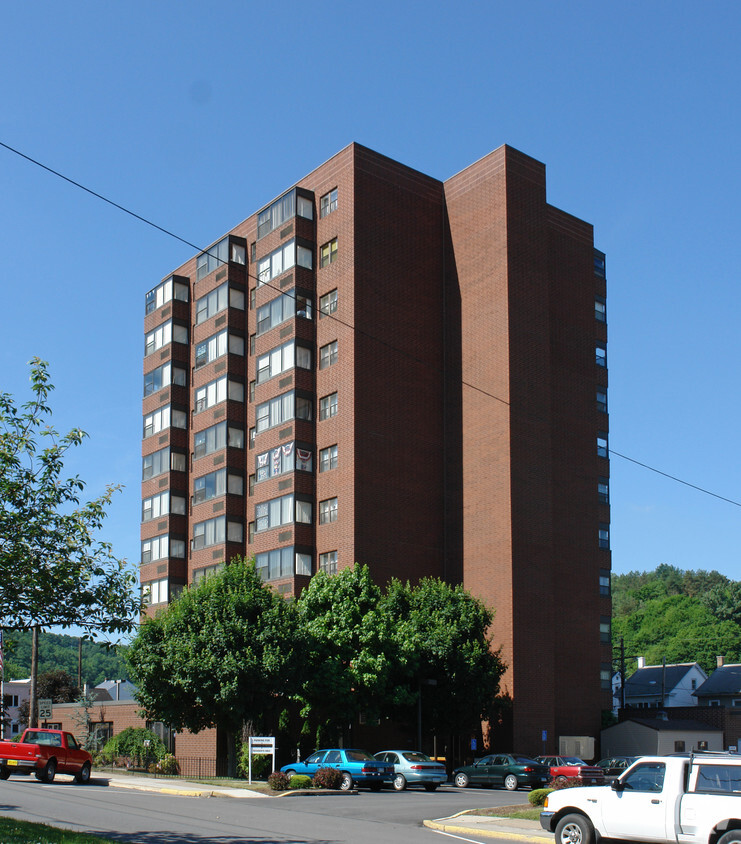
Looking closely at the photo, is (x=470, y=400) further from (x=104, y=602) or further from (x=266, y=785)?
(x=104, y=602)

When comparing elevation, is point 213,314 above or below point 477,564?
above

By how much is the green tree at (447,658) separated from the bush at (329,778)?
10.2 m

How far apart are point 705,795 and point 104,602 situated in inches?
424

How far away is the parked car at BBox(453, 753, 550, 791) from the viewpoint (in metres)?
42.8

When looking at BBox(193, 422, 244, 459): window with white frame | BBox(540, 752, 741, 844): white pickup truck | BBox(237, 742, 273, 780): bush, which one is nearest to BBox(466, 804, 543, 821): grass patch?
BBox(540, 752, 741, 844): white pickup truck

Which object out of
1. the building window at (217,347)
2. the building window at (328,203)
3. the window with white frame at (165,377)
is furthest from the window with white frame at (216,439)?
the building window at (328,203)

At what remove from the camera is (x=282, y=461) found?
5725 cm

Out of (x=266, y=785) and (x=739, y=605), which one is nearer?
(x=266, y=785)

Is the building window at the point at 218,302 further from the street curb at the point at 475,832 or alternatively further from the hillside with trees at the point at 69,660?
the hillside with trees at the point at 69,660

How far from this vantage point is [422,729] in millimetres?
50125

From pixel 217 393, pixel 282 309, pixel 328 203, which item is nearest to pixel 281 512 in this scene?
pixel 217 393

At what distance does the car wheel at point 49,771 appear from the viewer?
3919 centimetres

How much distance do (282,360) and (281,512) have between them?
8568 mm

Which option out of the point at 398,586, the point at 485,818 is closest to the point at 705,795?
the point at 485,818
